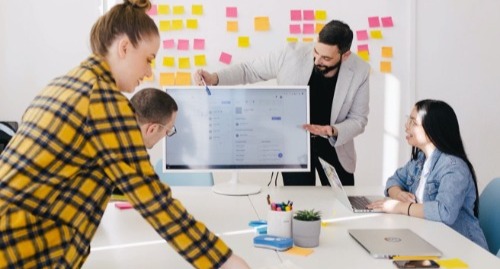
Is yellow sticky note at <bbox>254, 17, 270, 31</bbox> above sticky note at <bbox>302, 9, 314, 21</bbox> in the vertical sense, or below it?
below

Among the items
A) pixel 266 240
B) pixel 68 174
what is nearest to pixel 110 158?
pixel 68 174

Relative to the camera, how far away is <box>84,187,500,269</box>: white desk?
1.53 m

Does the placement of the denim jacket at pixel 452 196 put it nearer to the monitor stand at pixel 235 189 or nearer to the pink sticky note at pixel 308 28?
the monitor stand at pixel 235 189

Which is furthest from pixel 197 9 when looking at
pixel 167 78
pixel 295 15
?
pixel 295 15

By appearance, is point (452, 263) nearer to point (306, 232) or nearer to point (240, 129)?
point (306, 232)

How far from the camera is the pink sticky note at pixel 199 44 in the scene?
374cm

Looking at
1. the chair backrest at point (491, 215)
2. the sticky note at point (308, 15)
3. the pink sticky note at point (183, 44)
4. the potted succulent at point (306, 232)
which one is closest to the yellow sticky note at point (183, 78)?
the pink sticky note at point (183, 44)

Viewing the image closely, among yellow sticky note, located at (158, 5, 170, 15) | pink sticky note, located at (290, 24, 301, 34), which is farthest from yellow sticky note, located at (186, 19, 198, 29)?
pink sticky note, located at (290, 24, 301, 34)

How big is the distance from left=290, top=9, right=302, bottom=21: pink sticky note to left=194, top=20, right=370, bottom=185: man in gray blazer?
0.86m

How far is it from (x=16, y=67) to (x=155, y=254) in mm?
2621

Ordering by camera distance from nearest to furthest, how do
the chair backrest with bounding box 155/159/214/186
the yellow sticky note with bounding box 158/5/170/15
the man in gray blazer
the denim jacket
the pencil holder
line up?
1. the pencil holder
2. the denim jacket
3. the man in gray blazer
4. the chair backrest with bounding box 155/159/214/186
5. the yellow sticky note with bounding box 158/5/170/15

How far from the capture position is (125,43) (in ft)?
4.06

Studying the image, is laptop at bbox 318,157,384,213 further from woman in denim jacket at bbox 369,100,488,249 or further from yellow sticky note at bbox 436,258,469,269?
yellow sticky note at bbox 436,258,469,269

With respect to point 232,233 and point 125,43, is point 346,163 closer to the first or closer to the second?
point 232,233
